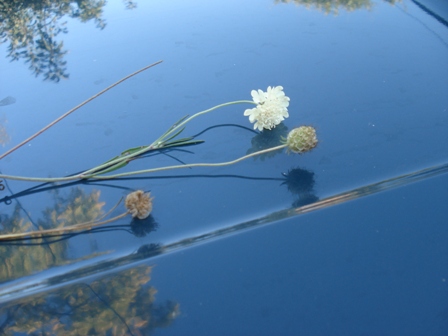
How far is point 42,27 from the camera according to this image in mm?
2211

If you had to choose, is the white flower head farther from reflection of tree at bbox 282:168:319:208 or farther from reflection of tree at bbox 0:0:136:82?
reflection of tree at bbox 0:0:136:82

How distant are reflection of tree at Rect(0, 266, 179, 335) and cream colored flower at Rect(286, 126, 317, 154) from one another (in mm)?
526

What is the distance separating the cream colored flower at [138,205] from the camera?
1146mm

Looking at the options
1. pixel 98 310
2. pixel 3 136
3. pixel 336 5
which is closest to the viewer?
pixel 98 310

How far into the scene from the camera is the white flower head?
4.56 ft

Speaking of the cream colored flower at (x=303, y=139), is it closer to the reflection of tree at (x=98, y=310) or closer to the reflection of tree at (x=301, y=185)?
the reflection of tree at (x=301, y=185)

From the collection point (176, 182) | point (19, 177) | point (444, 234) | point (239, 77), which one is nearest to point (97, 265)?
point (176, 182)

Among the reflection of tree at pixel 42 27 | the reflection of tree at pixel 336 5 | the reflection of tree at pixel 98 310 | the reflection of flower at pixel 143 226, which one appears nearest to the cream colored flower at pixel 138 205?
the reflection of flower at pixel 143 226

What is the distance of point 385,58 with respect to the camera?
1637 millimetres

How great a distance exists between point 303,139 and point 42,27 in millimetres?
1597

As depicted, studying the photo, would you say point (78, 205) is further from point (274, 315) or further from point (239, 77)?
point (239, 77)

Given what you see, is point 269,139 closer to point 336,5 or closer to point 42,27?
point 336,5

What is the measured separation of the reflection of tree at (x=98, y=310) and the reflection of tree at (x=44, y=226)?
0.12 metres

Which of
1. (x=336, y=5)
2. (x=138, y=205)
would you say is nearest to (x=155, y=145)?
(x=138, y=205)
